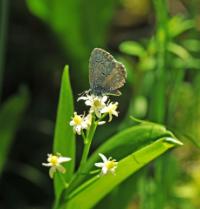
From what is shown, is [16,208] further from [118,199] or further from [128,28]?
[128,28]

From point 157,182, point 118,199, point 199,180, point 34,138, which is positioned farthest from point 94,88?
point 34,138

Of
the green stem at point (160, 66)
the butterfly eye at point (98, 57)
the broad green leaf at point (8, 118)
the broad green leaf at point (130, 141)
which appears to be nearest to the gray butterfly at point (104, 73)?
the butterfly eye at point (98, 57)

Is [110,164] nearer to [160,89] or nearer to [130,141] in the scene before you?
[130,141]

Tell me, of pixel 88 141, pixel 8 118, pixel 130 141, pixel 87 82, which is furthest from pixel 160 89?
pixel 87 82

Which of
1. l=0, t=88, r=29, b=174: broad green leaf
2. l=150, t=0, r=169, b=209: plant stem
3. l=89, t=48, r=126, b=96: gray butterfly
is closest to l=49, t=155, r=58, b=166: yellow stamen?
l=89, t=48, r=126, b=96: gray butterfly

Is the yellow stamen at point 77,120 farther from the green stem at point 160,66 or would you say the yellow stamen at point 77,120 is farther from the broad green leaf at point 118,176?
the green stem at point 160,66

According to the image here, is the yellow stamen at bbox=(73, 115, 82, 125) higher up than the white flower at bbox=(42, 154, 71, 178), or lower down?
higher up

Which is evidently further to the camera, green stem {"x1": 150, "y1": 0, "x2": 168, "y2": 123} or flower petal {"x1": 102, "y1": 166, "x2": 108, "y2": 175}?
green stem {"x1": 150, "y1": 0, "x2": 168, "y2": 123}

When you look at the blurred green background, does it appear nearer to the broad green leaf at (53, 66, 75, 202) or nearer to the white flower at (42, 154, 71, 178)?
the broad green leaf at (53, 66, 75, 202)
